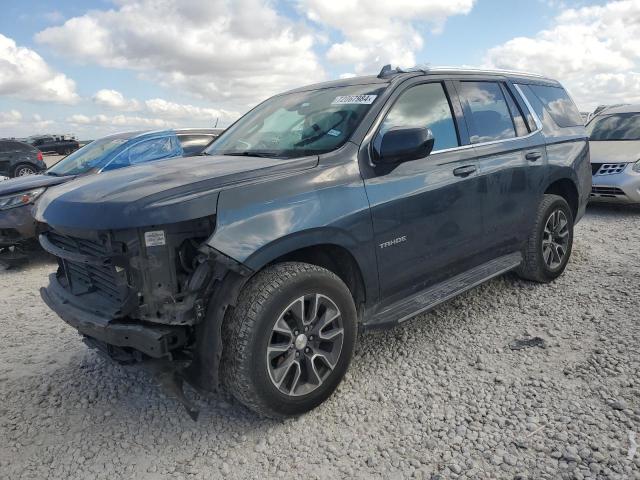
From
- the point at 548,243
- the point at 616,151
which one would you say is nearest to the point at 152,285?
the point at 548,243

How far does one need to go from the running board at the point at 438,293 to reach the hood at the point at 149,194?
106 cm

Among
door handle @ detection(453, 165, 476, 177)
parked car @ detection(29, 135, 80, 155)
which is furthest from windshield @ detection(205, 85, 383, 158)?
parked car @ detection(29, 135, 80, 155)

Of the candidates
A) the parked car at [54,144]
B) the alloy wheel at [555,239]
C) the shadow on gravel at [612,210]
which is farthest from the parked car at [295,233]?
the parked car at [54,144]

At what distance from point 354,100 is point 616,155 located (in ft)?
21.8

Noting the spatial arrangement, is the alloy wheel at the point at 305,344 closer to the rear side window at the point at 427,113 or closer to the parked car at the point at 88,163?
the rear side window at the point at 427,113

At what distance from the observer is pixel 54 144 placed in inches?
1193

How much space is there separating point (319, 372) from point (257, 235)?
924 mm

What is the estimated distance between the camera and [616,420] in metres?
2.65

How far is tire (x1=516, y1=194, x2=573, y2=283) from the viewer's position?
4480mm

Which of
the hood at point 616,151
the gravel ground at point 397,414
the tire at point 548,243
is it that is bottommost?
the gravel ground at point 397,414

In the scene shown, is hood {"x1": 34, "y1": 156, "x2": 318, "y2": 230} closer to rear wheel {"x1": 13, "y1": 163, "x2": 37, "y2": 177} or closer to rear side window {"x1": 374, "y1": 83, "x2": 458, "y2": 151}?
rear side window {"x1": 374, "y1": 83, "x2": 458, "y2": 151}

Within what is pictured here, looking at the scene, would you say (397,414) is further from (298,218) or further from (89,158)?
Answer: (89,158)

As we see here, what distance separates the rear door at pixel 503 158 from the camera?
383cm

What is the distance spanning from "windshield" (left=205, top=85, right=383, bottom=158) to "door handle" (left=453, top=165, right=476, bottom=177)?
78 centimetres
